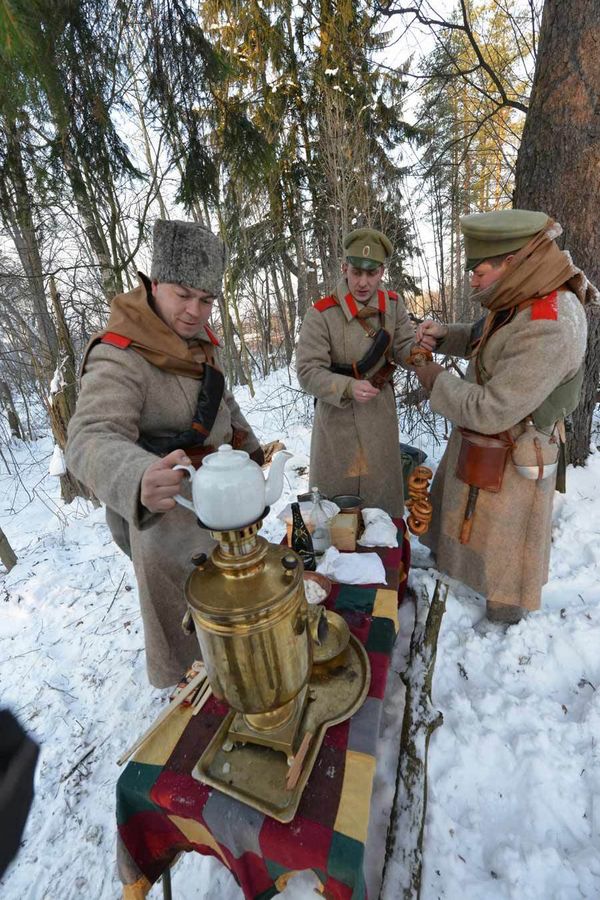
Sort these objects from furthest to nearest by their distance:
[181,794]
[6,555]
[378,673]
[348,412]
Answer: [6,555] < [348,412] < [378,673] < [181,794]

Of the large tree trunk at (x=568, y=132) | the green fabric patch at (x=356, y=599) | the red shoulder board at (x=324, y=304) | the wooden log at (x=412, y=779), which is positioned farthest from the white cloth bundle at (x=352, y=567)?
the large tree trunk at (x=568, y=132)

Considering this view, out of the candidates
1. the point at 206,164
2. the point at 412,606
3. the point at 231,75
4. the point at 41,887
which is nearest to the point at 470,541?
the point at 412,606

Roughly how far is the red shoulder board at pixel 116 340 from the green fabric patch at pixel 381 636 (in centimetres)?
147

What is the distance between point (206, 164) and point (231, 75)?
757 millimetres

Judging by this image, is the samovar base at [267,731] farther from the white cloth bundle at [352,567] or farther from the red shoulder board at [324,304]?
the red shoulder board at [324,304]

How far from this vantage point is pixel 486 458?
2.12 m

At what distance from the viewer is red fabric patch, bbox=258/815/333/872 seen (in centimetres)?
92

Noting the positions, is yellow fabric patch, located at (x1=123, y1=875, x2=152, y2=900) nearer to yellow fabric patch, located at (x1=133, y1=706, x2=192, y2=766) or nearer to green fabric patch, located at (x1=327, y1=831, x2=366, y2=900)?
yellow fabric patch, located at (x1=133, y1=706, x2=192, y2=766)

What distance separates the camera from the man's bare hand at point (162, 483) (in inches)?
44.1

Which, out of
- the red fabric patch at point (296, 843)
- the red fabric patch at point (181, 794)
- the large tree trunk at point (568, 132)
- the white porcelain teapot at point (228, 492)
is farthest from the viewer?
the large tree trunk at point (568, 132)

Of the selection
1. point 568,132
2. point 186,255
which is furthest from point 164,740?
point 568,132

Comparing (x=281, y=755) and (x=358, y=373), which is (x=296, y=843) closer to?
(x=281, y=755)

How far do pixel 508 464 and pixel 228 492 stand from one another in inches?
72.1

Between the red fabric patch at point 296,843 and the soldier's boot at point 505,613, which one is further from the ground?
the red fabric patch at point 296,843
